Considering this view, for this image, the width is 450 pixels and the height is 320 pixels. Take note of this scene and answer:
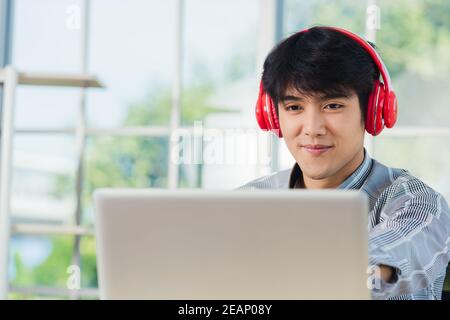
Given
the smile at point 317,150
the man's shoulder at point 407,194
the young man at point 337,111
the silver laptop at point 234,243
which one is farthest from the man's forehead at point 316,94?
the silver laptop at point 234,243

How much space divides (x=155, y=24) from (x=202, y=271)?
107 inches

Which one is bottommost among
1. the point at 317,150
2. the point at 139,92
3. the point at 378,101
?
the point at 317,150

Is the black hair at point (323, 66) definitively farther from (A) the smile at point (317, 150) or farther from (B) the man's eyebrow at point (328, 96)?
(A) the smile at point (317, 150)

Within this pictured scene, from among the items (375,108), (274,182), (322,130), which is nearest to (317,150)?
(322,130)

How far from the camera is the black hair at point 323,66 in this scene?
1.54 meters

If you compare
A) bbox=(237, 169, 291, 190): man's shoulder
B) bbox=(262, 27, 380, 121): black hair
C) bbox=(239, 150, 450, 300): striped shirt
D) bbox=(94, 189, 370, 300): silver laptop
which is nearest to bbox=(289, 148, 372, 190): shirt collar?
bbox=(239, 150, 450, 300): striped shirt

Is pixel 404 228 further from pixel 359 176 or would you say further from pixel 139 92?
pixel 139 92

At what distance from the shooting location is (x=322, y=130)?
1.54 meters

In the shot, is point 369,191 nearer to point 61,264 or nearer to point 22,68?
point 61,264

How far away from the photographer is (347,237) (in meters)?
0.80

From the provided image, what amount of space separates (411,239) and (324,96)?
465 mm

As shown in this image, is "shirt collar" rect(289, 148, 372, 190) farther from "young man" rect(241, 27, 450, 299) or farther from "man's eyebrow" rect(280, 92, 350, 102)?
"man's eyebrow" rect(280, 92, 350, 102)

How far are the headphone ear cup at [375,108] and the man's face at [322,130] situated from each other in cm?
2
